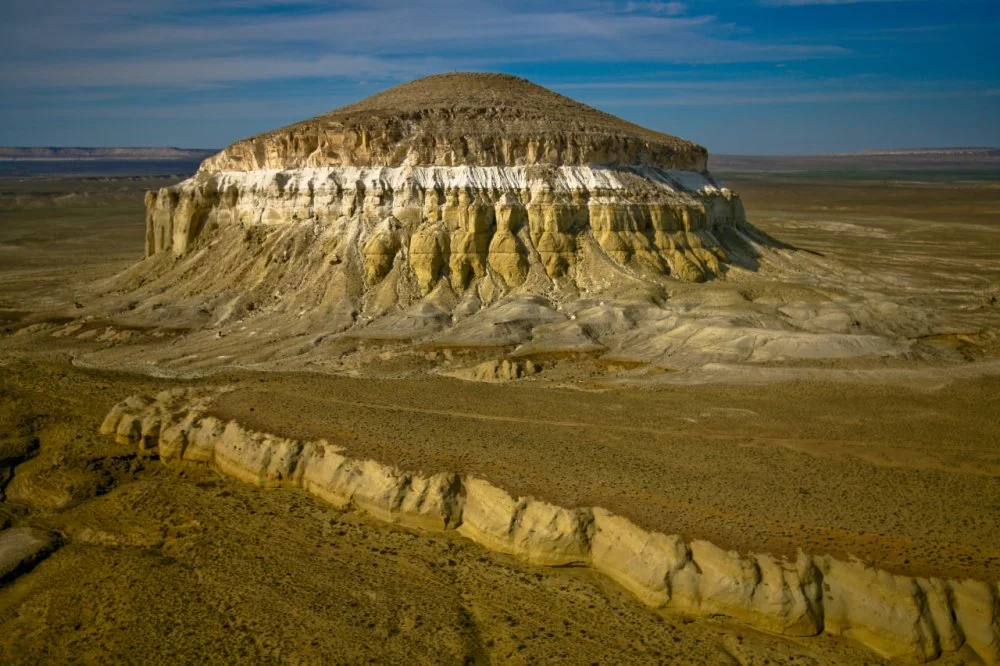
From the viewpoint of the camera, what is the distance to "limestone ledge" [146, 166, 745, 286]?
34469 millimetres

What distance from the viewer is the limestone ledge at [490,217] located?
1357 inches

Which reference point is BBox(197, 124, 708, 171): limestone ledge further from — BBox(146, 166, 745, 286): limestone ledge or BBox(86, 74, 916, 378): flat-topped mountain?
BBox(146, 166, 745, 286): limestone ledge

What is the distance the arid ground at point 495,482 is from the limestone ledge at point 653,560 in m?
0.29

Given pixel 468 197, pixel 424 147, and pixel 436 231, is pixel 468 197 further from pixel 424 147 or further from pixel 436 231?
pixel 424 147

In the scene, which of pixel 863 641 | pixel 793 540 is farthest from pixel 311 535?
pixel 863 641

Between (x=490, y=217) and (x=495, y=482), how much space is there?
22.1m

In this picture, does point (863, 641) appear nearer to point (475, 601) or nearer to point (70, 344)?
point (475, 601)

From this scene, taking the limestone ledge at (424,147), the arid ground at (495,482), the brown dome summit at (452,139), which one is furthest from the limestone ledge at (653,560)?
the brown dome summit at (452,139)

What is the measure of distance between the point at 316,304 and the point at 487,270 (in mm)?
7887

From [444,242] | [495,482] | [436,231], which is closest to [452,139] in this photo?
[436,231]

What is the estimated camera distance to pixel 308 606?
12.7 m

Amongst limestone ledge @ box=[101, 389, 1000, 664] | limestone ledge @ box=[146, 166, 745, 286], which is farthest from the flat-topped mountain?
limestone ledge @ box=[101, 389, 1000, 664]

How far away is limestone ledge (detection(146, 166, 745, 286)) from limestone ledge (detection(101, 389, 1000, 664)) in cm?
1783

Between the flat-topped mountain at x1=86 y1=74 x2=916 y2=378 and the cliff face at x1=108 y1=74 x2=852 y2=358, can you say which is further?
the cliff face at x1=108 y1=74 x2=852 y2=358
